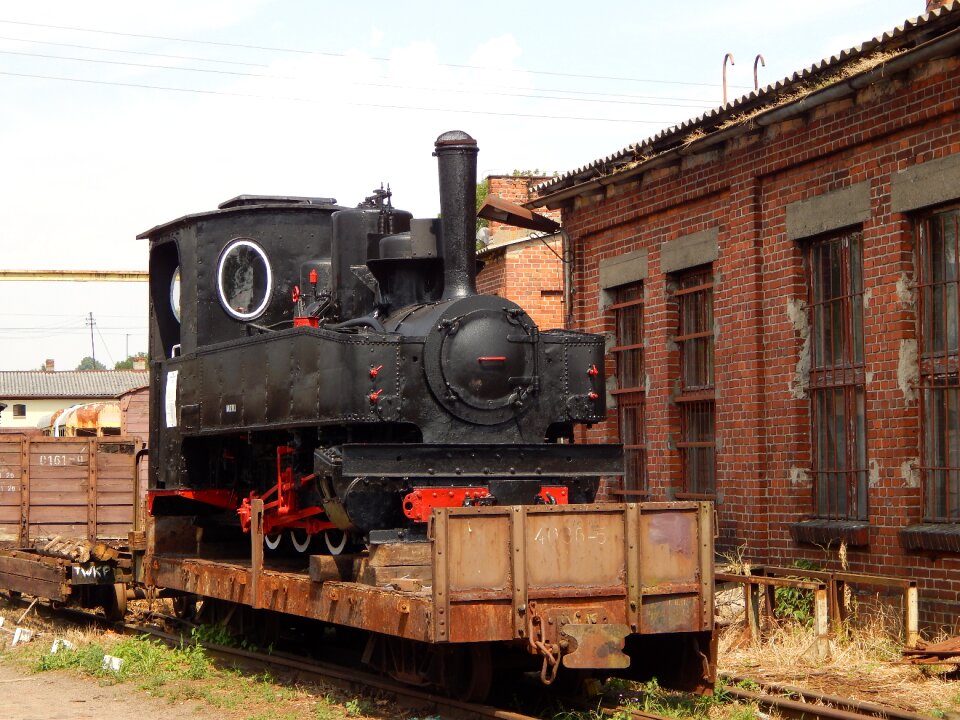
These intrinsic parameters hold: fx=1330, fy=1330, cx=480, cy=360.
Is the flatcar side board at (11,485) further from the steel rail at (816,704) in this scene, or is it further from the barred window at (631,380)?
the steel rail at (816,704)

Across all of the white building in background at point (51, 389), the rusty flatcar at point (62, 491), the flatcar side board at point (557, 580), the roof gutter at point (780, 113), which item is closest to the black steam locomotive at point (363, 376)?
the flatcar side board at point (557, 580)

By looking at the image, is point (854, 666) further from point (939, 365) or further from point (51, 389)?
point (51, 389)

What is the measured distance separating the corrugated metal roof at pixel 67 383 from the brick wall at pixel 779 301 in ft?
234

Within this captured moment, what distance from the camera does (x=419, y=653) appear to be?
27.2 ft

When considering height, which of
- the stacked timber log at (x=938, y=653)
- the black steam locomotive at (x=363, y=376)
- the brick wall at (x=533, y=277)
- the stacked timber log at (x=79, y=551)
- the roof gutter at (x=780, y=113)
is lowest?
the stacked timber log at (x=938, y=653)

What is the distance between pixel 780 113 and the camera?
36.3 ft

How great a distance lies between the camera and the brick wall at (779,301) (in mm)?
9945

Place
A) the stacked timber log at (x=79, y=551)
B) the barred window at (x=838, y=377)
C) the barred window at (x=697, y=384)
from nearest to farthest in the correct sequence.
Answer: the barred window at (x=838, y=377) < the stacked timber log at (x=79, y=551) < the barred window at (x=697, y=384)

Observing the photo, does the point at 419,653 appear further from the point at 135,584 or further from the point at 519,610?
the point at 135,584

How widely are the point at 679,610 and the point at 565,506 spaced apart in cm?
96

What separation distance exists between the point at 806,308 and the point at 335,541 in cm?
454

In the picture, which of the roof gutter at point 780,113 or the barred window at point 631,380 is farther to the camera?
the barred window at point 631,380

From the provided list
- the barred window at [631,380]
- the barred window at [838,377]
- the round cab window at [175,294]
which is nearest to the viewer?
the barred window at [838,377]

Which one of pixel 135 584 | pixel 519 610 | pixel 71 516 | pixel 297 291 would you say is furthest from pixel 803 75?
pixel 71 516
